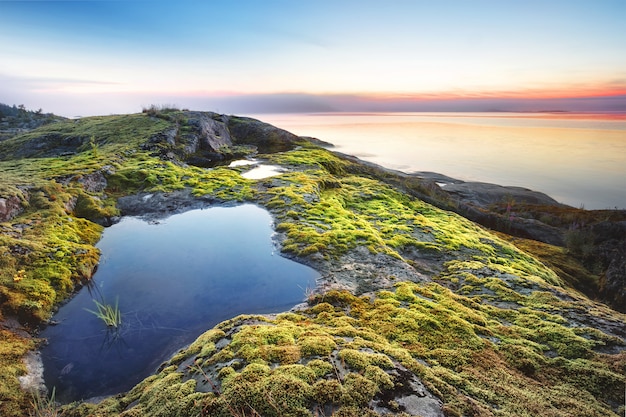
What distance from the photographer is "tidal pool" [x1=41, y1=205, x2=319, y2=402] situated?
7675 mm

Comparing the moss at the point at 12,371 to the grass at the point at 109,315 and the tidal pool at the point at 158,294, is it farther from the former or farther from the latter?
the grass at the point at 109,315

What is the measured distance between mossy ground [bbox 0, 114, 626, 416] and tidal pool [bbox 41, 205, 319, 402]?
71cm

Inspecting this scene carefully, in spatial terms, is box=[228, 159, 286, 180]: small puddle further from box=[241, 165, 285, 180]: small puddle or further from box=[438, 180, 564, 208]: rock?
box=[438, 180, 564, 208]: rock

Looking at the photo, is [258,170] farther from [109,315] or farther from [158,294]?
[109,315]

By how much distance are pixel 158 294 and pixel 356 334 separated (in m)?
6.72

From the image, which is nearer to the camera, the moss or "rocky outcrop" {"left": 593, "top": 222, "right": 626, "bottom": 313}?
the moss

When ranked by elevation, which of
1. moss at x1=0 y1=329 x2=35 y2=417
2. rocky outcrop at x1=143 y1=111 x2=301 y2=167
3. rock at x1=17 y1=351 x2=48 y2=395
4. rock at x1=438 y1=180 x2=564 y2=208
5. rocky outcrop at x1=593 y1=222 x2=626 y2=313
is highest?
rocky outcrop at x1=143 y1=111 x2=301 y2=167

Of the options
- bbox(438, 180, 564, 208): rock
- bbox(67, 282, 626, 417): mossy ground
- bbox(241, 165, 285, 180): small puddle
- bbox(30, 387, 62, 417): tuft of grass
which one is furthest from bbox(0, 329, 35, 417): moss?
bbox(438, 180, 564, 208): rock

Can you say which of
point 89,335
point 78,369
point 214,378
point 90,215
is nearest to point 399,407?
point 214,378

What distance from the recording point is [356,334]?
25.2 ft

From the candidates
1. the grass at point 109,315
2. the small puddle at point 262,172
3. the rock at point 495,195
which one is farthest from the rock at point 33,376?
the rock at point 495,195

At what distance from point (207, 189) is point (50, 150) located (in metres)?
20.5

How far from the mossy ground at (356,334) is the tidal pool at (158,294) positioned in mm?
714

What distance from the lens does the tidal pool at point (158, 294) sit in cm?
768
